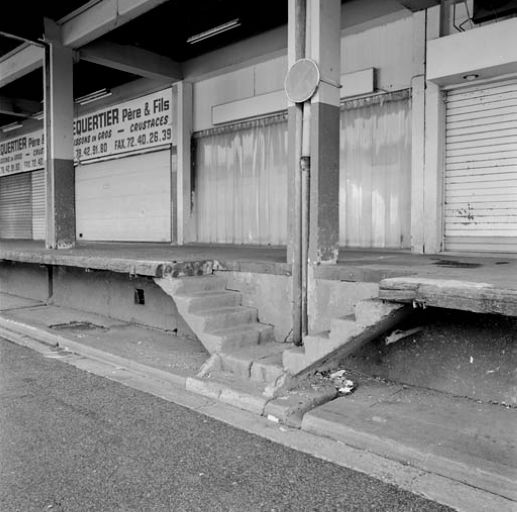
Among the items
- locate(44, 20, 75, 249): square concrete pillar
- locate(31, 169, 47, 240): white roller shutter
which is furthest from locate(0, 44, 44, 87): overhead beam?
locate(31, 169, 47, 240): white roller shutter

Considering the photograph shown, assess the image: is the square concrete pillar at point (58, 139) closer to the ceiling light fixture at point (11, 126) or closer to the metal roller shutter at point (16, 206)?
the ceiling light fixture at point (11, 126)

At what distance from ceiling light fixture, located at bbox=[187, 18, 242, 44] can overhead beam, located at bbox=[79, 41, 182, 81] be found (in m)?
1.45

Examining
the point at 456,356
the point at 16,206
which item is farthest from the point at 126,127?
the point at 456,356

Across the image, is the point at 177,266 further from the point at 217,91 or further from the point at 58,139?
the point at 217,91

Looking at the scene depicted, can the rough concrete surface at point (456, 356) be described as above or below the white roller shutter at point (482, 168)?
below

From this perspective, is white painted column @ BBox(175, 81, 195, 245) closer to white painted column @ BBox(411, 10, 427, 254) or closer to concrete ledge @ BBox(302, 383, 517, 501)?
white painted column @ BBox(411, 10, 427, 254)

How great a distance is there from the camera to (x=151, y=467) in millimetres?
3545

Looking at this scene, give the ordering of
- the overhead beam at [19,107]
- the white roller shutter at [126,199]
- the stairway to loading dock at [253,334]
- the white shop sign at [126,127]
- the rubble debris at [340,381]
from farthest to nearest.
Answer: the overhead beam at [19,107], the white roller shutter at [126,199], the white shop sign at [126,127], the rubble debris at [340,381], the stairway to loading dock at [253,334]

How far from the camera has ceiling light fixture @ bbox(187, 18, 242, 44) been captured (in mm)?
9875

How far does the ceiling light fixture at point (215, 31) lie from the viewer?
9875mm

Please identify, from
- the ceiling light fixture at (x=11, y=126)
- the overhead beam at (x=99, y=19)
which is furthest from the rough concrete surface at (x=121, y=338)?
the ceiling light fixture at (x=11, y=126)

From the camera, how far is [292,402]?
4547 millimetres

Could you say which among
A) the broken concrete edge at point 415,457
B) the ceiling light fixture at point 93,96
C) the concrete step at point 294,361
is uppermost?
the ceiling light fixture at point 93,96

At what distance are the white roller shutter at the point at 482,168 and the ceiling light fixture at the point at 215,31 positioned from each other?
168 inches
